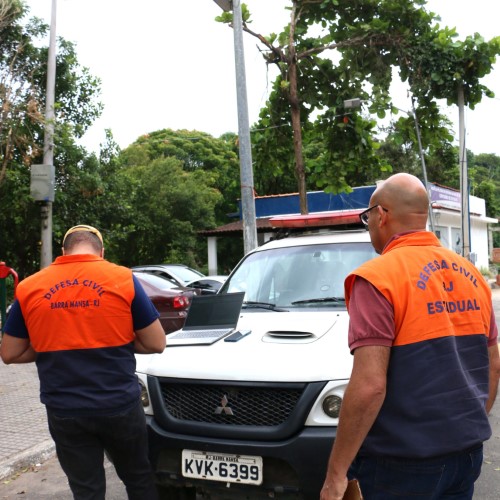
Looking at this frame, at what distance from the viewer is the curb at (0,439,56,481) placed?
16.2ft

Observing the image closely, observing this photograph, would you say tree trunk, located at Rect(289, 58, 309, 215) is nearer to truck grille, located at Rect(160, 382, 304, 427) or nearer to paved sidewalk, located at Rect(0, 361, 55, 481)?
paved sidewalk, located at Rect(0, 361, 55, 481)

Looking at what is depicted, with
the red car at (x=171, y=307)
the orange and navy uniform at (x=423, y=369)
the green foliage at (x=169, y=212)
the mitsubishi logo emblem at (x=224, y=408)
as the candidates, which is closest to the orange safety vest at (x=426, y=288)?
the orange and navy uniform at (x=423, y=369)

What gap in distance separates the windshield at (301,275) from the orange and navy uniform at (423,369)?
A: 2.36 metres

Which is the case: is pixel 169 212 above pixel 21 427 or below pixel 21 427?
above

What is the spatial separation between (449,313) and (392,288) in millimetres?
235

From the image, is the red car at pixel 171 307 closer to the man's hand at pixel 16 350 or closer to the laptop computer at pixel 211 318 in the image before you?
the laptop computer at pixel 211 318

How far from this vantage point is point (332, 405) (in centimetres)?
318

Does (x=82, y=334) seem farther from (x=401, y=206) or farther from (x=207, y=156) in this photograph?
(x=207, y=156)

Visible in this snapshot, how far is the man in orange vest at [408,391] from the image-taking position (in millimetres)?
1912

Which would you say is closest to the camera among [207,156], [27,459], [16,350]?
[16,350]

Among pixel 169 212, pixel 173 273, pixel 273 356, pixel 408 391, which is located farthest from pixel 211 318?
pixel 169 212

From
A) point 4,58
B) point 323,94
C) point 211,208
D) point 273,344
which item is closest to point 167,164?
point 211,208

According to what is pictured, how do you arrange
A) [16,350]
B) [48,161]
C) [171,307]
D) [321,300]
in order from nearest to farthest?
[16,350]
[321,300]
[171,307]
[48,161]

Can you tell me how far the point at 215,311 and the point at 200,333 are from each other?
0.77 feet
